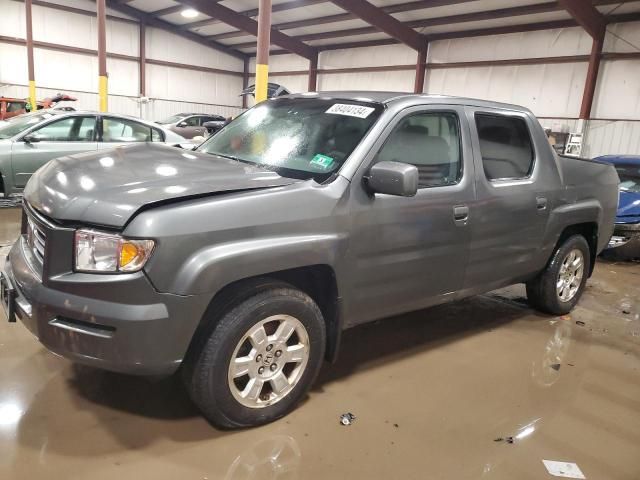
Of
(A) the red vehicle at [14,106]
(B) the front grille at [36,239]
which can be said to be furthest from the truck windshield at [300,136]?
(A) the red vehicle at [14,106]

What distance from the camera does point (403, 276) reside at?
2996mm

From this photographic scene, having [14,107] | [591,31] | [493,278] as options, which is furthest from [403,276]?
[14,107]

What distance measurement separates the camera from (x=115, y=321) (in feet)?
6.80

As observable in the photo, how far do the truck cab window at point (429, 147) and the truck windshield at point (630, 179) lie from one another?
513 cm

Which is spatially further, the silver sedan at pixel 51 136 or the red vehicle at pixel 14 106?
the red vehicle at pixel 14 106

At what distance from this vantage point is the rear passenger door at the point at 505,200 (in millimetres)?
3352

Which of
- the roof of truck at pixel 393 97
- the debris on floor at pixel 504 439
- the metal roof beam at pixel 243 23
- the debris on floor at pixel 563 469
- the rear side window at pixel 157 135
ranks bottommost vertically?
the debris on floor at pixel 563 469

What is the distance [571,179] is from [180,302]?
11.0 ft

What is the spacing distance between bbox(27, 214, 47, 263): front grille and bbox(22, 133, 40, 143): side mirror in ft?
16.8

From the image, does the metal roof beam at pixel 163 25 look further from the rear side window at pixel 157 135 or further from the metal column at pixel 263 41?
the metal column at pixel 263 41

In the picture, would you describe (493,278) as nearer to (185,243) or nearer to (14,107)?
(185,243)

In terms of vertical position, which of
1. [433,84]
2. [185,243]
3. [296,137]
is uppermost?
[433,84]

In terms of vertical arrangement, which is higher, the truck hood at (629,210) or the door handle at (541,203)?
the door handle at (541,203)

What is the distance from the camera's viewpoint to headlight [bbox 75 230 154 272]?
207 centimetres
